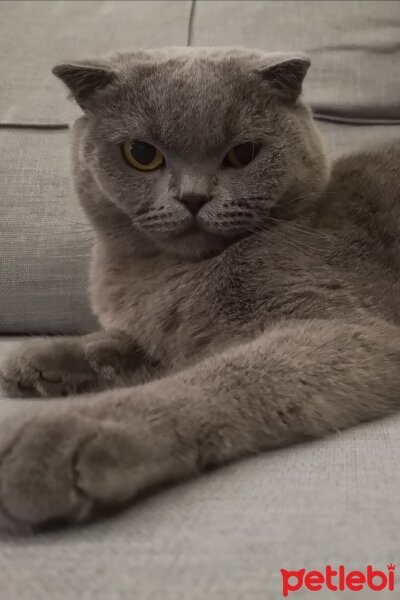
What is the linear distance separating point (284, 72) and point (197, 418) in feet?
2.12

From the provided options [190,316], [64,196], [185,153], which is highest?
[185,153]

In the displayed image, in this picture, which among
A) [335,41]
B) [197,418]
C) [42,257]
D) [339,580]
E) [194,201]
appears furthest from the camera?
[335,41]

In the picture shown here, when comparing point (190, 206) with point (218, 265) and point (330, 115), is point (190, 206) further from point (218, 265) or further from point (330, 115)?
point (330, 115)

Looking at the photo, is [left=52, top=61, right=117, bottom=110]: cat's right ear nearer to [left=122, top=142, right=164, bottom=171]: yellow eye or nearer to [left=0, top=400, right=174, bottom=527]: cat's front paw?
[left=122, top=142, right=164, bottom=171]: yellow eye

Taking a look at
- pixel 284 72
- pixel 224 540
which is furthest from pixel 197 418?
pixel 284 72

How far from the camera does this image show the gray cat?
860mm

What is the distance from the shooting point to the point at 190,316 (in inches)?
41.2

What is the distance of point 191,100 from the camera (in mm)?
1024

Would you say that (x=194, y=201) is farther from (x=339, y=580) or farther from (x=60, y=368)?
(x=339, y=580)

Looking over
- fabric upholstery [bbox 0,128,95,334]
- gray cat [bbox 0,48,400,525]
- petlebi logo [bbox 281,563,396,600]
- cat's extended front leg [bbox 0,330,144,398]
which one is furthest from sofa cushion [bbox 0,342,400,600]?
fabric upholstery [bbox 0,128,95,334]

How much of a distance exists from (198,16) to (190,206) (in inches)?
42.2

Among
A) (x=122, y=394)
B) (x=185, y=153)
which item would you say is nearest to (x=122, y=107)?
(x=185, y=153)

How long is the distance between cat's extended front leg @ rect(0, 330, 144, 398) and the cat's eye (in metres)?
0.35

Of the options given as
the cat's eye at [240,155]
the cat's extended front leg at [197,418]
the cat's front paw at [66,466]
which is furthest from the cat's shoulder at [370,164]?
the cat's front paw at [66,466]
